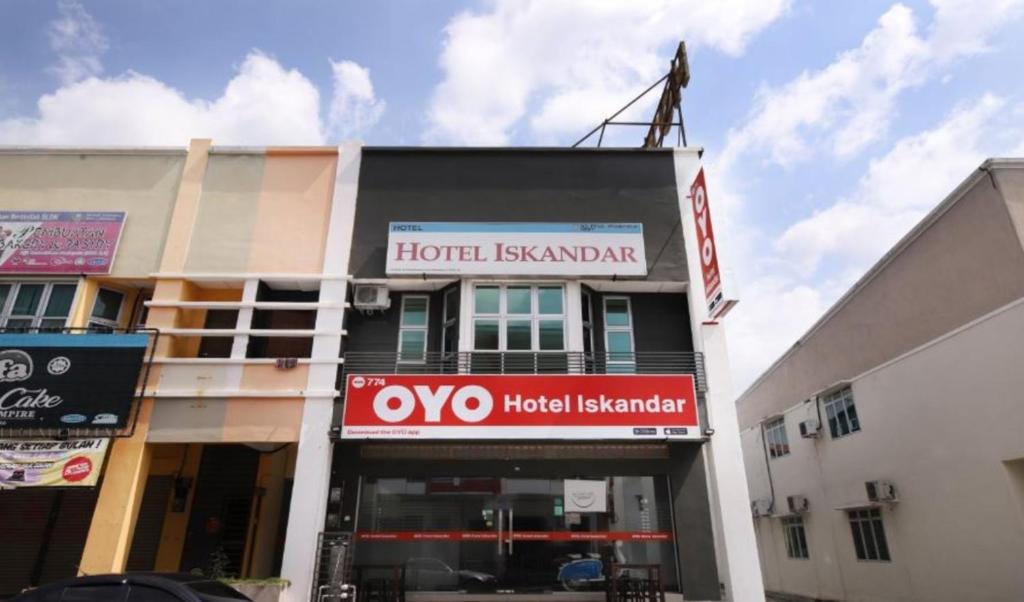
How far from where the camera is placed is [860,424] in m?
16.8

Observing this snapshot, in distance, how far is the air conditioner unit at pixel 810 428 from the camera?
1909 cm

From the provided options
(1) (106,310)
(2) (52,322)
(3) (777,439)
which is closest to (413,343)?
(1) (106,310)

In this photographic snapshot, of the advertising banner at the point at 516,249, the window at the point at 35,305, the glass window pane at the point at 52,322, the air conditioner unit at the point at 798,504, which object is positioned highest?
the advertising banner at the point at 516,249

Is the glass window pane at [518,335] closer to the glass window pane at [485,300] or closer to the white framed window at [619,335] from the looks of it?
the glass window pane at [485,300]

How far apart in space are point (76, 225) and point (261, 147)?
3.98 metres

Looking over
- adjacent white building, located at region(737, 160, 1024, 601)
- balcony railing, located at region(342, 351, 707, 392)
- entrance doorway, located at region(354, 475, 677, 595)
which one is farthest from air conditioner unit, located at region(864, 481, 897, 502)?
entrance doorway, located at region(354, 475, 677, 595)

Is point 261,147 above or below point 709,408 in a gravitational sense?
above

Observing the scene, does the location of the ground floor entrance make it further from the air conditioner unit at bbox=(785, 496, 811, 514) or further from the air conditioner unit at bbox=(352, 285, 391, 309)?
the air conditioner unit at bbox=(785, 496, 811, 514)

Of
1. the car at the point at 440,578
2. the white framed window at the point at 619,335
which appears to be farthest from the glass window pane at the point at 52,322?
the white framed window at the point at 619,335

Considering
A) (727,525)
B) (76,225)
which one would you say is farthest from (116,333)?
(727,525)

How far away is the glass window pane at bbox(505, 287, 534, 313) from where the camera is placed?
1180 centimetres

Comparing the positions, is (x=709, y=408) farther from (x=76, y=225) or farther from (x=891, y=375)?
(x=76, y=225)

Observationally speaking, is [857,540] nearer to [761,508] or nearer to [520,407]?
[761,508]

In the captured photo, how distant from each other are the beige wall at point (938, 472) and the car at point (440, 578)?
10.3 metres
